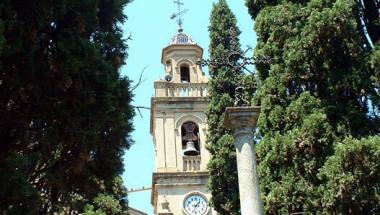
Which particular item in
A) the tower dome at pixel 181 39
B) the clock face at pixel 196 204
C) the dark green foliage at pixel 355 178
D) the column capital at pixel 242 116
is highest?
the tower dome at pixel 181 39

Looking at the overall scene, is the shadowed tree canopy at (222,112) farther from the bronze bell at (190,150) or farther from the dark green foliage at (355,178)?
the bronze bell at (190,150)

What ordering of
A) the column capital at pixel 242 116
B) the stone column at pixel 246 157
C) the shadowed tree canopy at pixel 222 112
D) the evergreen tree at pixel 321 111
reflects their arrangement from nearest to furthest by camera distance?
the stone column at pixel 246 157
the evergreen tree at pixel 321 111
the column capital at pixel 242 116
the shadowed tree canopy at pixel 222 112

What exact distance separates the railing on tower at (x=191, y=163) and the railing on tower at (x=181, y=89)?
2912 millimetres

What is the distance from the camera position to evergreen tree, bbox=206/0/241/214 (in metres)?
18.5

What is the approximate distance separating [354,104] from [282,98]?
4.99 ft

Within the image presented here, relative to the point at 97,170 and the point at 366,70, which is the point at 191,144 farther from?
the point at 97,170

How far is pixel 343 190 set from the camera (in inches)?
449

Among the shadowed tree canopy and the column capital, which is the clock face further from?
the column capital

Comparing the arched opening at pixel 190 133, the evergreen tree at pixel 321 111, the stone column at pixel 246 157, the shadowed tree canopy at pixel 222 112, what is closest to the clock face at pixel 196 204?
the arched opening at pixel 190 133

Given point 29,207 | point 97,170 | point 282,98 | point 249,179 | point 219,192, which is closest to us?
point 29,207

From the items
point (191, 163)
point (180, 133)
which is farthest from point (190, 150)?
point (180, 133)

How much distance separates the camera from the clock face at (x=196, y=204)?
25.9 m

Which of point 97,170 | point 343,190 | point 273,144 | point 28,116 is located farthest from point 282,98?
point 28,116

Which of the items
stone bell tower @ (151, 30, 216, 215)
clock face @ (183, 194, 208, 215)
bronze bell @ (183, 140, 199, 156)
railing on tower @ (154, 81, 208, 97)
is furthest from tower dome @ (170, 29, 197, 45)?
clock face @ (183, 194, 208, 215)
